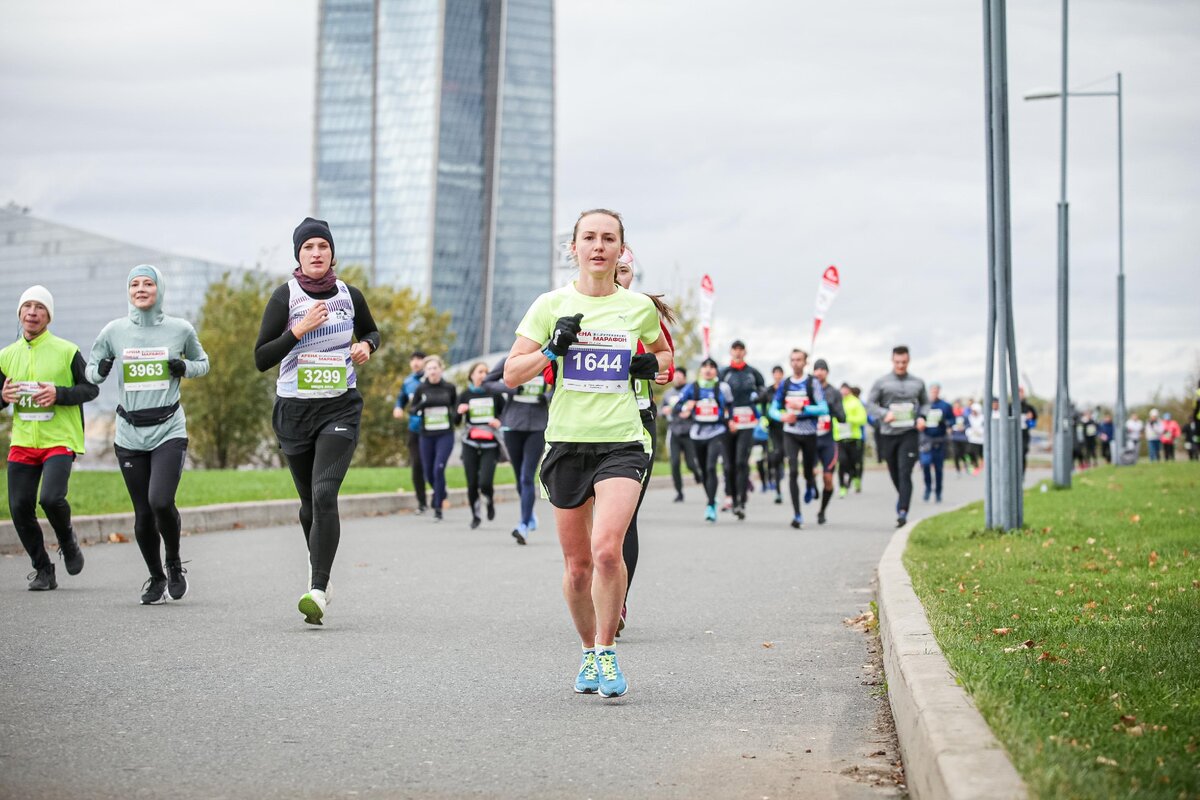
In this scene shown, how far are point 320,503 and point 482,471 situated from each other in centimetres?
954

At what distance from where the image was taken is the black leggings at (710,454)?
705 inches

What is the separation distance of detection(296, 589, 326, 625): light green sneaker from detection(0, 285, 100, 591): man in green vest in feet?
8.76

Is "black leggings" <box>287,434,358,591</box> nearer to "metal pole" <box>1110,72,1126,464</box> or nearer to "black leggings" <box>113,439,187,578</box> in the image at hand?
"black leggings" <box>113,439,187,578</box>

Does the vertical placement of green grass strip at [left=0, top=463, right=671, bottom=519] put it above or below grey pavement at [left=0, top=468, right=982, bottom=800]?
above

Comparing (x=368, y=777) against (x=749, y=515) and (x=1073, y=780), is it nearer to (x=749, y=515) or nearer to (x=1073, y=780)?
(x=1073, y=780)

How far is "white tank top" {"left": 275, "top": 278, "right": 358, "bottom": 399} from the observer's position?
8.55 metres

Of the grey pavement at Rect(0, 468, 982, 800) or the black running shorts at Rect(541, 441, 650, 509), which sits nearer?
the grey pavement at Rect(0, 468, 982, 800)

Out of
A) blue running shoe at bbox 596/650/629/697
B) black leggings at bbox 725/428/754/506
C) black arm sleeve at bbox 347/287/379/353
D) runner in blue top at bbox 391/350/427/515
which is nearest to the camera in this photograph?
blue running shoe at bbox 596/650/629/697

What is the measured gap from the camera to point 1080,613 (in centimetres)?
789

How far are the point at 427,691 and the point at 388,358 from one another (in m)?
43.2

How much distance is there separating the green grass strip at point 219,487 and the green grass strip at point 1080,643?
29.1 ft

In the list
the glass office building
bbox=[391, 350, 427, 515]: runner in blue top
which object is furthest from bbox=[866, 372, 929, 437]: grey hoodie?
the glass office building

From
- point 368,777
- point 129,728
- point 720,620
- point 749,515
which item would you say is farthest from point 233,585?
point 749,515

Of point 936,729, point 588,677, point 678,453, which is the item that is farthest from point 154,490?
point 678,453
